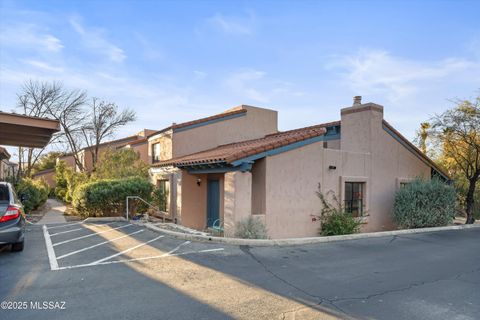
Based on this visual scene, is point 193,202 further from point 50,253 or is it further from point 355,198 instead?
point 50,253

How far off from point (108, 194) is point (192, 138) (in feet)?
18.0

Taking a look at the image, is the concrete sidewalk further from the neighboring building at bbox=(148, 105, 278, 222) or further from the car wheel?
the car wheel

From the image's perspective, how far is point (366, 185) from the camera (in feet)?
46.4

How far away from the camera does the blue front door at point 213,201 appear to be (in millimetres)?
13617

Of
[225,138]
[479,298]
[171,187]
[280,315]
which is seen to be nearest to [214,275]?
[280,315]

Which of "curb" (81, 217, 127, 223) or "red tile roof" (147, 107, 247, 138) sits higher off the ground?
"red tile roof" (147, 107, 247, 138)

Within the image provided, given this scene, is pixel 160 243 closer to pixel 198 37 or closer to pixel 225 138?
pixel 198 37

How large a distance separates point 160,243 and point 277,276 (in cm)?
408

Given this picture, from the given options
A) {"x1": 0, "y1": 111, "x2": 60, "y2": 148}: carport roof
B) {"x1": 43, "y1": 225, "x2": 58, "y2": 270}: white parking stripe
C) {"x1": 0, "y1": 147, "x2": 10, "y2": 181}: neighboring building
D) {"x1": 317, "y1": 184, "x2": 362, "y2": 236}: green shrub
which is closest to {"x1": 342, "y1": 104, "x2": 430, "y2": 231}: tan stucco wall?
{"x1": 317, "y1": 184, "x2": 362, "y2": 236}: green shrub

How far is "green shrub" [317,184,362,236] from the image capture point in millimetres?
11969

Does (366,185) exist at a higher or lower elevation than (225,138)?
lower

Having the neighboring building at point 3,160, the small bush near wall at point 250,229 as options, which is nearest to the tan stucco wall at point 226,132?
the small bush near wall at point 250,229

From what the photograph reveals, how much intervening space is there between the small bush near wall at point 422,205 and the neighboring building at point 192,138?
27.2 ft

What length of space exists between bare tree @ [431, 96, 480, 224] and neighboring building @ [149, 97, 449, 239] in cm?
126
